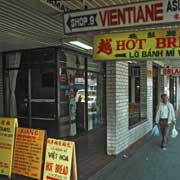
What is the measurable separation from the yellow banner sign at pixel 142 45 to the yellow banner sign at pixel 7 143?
2.31 metres

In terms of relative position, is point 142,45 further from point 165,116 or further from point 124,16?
point 165,116

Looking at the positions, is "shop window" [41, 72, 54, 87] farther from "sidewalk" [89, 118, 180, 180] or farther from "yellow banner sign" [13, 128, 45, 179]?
"yellow banner sign" [13, 128, 45, 179]

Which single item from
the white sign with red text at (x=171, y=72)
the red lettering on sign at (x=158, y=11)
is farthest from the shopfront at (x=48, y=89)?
the white sign with red text at (x=171, y=72)

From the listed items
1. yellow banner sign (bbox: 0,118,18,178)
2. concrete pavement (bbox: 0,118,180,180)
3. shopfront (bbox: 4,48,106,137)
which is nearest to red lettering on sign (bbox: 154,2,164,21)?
yellow banner sign (bbox: 0,118,18,178)

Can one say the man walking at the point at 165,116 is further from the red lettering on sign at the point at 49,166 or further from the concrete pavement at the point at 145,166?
the red lettering on sign at the point at 49,166

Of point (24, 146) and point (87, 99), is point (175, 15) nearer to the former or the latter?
point (24, 146)

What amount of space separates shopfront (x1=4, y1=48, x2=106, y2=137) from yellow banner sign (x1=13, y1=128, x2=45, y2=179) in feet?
11.0

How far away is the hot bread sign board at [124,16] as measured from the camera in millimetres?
4180

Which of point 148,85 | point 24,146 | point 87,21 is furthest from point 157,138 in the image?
point 87,21

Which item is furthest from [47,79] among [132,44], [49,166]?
[49,166]

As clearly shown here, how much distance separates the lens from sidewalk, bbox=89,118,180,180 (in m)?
6.88

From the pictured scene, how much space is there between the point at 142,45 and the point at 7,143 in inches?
129

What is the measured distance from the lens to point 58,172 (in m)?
5.35

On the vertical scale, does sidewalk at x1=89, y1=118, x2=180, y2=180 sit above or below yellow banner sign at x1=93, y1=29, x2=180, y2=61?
below
